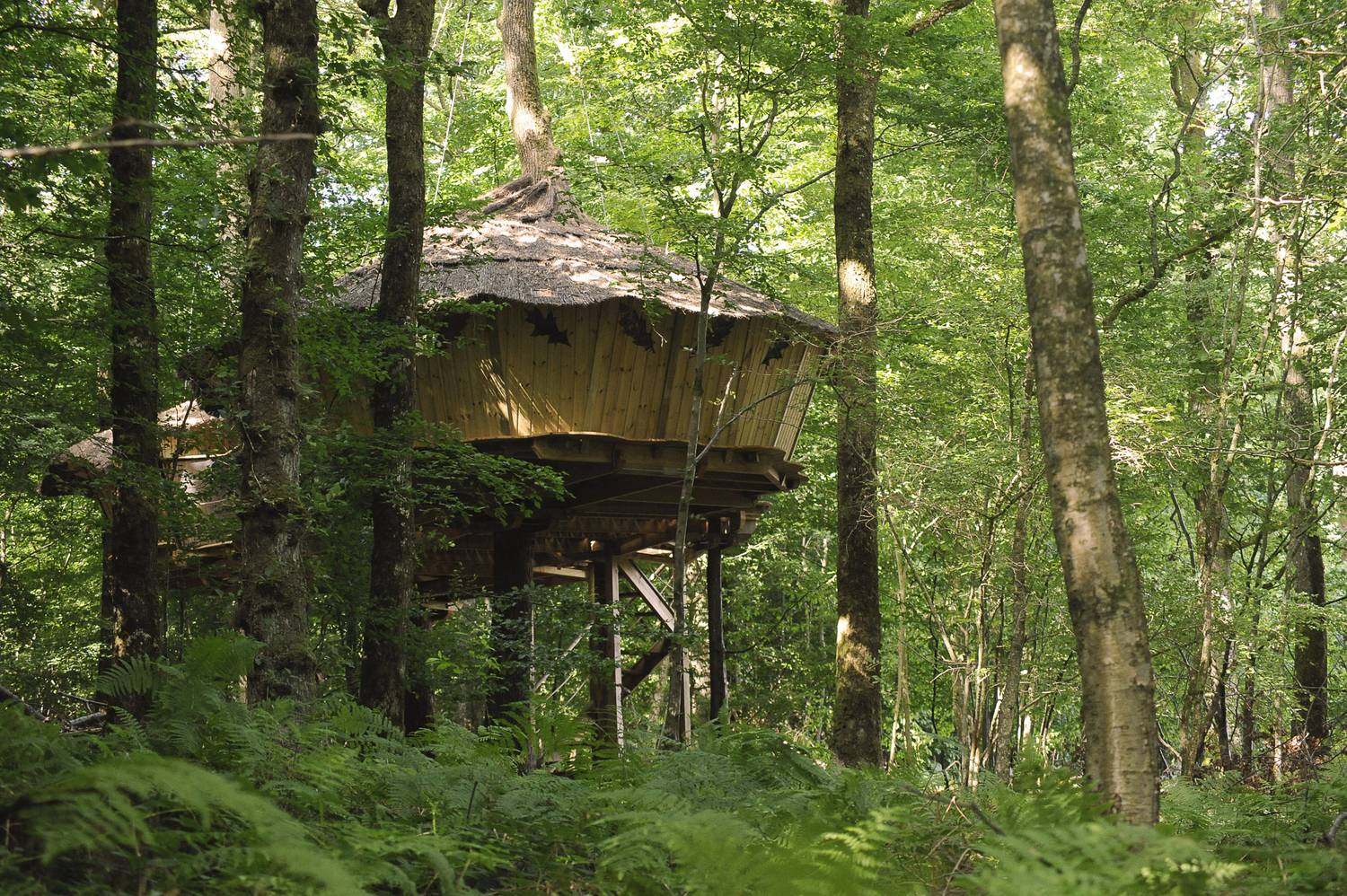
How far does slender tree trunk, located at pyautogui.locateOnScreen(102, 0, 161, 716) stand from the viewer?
6996 mm

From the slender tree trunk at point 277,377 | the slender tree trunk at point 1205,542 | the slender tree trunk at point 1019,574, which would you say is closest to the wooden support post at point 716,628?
the slender tree trunk at point 1019,574

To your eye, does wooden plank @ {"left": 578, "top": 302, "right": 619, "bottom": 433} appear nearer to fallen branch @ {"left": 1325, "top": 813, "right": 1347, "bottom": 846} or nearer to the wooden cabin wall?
the wooden cabin wall

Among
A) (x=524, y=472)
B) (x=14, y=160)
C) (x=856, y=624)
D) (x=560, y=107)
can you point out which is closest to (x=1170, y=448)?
(x=856, y=624)

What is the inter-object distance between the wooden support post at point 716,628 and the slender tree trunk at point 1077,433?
1063cm

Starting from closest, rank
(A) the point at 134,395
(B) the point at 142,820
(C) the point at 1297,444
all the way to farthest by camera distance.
→ 1. (B) the point at 142,820
2. (A) the point at 134,395
3. (C) the point at 1297,444

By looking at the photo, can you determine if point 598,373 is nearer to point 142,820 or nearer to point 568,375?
point 568,375

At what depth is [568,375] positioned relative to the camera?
11273 mm

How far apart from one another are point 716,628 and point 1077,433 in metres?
11.2

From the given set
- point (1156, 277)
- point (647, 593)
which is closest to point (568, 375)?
point (647, 593)

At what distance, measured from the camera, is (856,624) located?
34.4ft

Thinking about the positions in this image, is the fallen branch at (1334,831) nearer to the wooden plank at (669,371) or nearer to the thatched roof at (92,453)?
the thatched roof at (92,453)

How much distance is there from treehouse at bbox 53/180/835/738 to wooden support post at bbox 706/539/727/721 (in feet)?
6.61

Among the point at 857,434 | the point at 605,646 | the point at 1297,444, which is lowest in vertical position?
the point at 605,646

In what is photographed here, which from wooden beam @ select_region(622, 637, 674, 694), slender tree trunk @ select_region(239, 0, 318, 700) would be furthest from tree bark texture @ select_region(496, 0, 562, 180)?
slender tree trunk @ select_region(239, 0, 318, 700)
